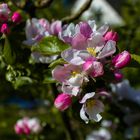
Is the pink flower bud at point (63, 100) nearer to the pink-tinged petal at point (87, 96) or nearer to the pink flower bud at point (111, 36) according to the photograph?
the pink-tinged petal at point (87, 96)

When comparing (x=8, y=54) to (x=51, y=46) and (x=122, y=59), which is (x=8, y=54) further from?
(x=122, y=59)

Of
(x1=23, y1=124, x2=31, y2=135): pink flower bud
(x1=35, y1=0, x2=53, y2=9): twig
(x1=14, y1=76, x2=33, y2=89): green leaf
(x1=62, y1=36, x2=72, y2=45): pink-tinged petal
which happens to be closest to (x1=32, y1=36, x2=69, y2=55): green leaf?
(x1=62, y1=36, x2=72, y2=45): pink-tinged petal

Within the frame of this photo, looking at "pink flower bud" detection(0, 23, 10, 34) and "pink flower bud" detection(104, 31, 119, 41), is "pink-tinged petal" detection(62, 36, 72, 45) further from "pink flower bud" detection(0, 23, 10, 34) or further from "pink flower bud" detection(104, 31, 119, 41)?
"pink flower bud" detection(0, 23, 10, 34)

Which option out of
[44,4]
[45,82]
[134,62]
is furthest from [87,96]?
[44,4]

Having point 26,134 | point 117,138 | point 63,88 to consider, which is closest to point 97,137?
point 117,138

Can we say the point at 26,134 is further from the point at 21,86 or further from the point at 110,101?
the point at 21,86

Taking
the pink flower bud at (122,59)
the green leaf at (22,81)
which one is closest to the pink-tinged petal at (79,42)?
the pink flower bud at (122,59)
